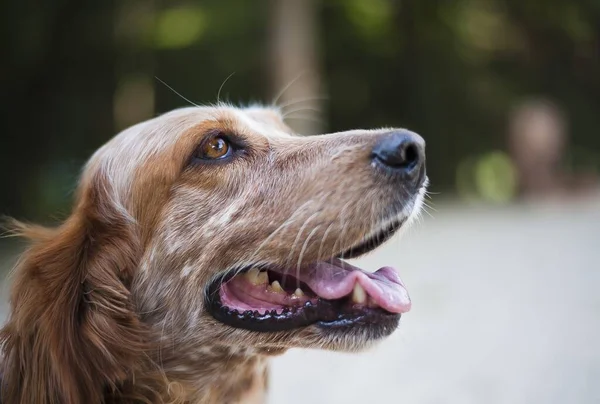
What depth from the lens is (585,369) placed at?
14.5 ft

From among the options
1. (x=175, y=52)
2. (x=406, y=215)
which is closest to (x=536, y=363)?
(x=406, y=215)

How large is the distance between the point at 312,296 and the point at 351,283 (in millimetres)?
180

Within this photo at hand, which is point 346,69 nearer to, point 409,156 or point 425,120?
point 425,120

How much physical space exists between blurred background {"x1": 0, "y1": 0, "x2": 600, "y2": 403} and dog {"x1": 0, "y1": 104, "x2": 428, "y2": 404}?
1.49 ft

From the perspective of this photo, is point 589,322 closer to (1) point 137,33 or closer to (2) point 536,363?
(2) point 536,363

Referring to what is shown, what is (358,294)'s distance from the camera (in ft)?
8.60

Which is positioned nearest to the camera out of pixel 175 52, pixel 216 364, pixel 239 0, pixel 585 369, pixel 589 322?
pixel 216 364

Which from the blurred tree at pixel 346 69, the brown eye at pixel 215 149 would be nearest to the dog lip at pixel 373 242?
the brown eye at pixel 215 149

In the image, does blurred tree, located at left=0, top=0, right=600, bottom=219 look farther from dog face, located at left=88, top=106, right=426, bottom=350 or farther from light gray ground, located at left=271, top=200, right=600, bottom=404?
dog face, located at left=88, top=106, right=426, bottom=350

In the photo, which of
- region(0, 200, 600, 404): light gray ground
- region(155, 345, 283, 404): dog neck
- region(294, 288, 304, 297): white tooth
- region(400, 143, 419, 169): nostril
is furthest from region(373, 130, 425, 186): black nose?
region(155, 345, 283, 404): dog neck

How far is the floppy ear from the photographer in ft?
8.00

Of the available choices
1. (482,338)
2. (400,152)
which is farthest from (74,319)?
(482,338)

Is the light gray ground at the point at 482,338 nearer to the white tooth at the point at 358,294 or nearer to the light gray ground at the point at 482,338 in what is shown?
the light gray ground at the point at 482,338

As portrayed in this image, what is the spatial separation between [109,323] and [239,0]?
15.4m
